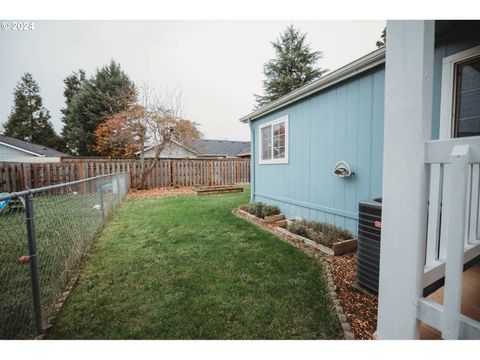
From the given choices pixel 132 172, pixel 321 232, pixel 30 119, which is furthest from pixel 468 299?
pixel 30 119

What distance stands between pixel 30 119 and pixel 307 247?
123 ft

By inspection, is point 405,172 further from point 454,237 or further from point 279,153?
point 279,153

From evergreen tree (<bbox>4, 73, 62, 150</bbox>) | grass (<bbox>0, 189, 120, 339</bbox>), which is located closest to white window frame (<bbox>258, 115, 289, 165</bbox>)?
grass (<bbox>0, 189, 120, 339</bbox>)

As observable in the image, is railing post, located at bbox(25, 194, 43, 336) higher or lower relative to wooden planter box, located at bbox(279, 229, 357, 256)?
higher

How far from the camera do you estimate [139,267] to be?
2873mm

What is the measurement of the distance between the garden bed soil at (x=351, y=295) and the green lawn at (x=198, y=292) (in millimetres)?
162

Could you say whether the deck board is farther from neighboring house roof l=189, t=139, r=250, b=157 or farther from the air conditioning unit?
neighboring house roof l=189, t=139, r=250, b=157

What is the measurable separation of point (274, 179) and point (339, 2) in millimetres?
4328

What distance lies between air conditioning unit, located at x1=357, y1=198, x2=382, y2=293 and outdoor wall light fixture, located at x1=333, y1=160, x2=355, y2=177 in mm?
1494

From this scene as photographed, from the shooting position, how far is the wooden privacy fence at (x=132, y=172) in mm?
8188

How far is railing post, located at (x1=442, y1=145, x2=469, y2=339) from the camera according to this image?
1122mm

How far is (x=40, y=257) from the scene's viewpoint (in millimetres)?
2998
